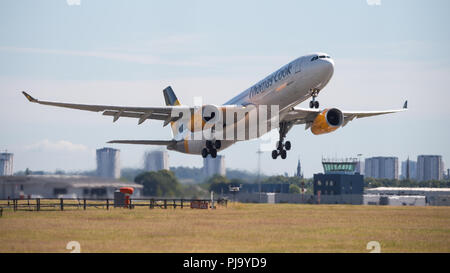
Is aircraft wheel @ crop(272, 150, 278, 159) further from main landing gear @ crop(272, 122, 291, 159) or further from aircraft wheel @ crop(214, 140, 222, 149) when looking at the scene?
aircraft wheel @ crop(214, 140, 222, 149)

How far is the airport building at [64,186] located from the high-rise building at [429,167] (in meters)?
130

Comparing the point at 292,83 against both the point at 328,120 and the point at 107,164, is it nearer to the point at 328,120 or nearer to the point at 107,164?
the point at 328,120

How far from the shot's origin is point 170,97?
189 feet

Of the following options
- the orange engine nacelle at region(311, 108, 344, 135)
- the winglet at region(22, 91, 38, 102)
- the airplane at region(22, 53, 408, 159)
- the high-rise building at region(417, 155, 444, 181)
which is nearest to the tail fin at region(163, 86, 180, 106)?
the airplane at region(22, 53, 408, 159)

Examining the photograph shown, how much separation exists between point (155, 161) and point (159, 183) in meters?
1.79

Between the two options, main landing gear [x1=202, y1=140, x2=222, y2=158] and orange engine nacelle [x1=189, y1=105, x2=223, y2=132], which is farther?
main landing gear [x1=202, y1=140, x2=222, y2=158]

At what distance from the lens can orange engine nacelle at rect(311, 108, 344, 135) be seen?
46.5 m

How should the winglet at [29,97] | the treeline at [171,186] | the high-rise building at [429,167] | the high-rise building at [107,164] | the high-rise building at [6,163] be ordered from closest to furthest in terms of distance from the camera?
the winglet at [29,97] < the high-rise building at [107,164] < the treeline at [171,186] < the high-rise building at [6,163] < the high-rise building at [429,167]

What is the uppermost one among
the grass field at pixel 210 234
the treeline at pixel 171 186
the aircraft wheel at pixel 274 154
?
the aircraft wheel at pixel 274 154

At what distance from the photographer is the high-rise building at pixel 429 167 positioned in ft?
550

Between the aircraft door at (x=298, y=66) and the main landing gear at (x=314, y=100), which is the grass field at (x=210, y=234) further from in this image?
the aircraft door at (x=298, y=66)

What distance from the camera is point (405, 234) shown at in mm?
29906

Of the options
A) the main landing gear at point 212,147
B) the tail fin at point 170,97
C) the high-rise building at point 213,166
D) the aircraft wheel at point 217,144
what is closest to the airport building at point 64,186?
the main landing gear at point 212,147

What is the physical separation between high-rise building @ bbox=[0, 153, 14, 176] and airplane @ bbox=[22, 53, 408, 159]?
1154 centimetres
